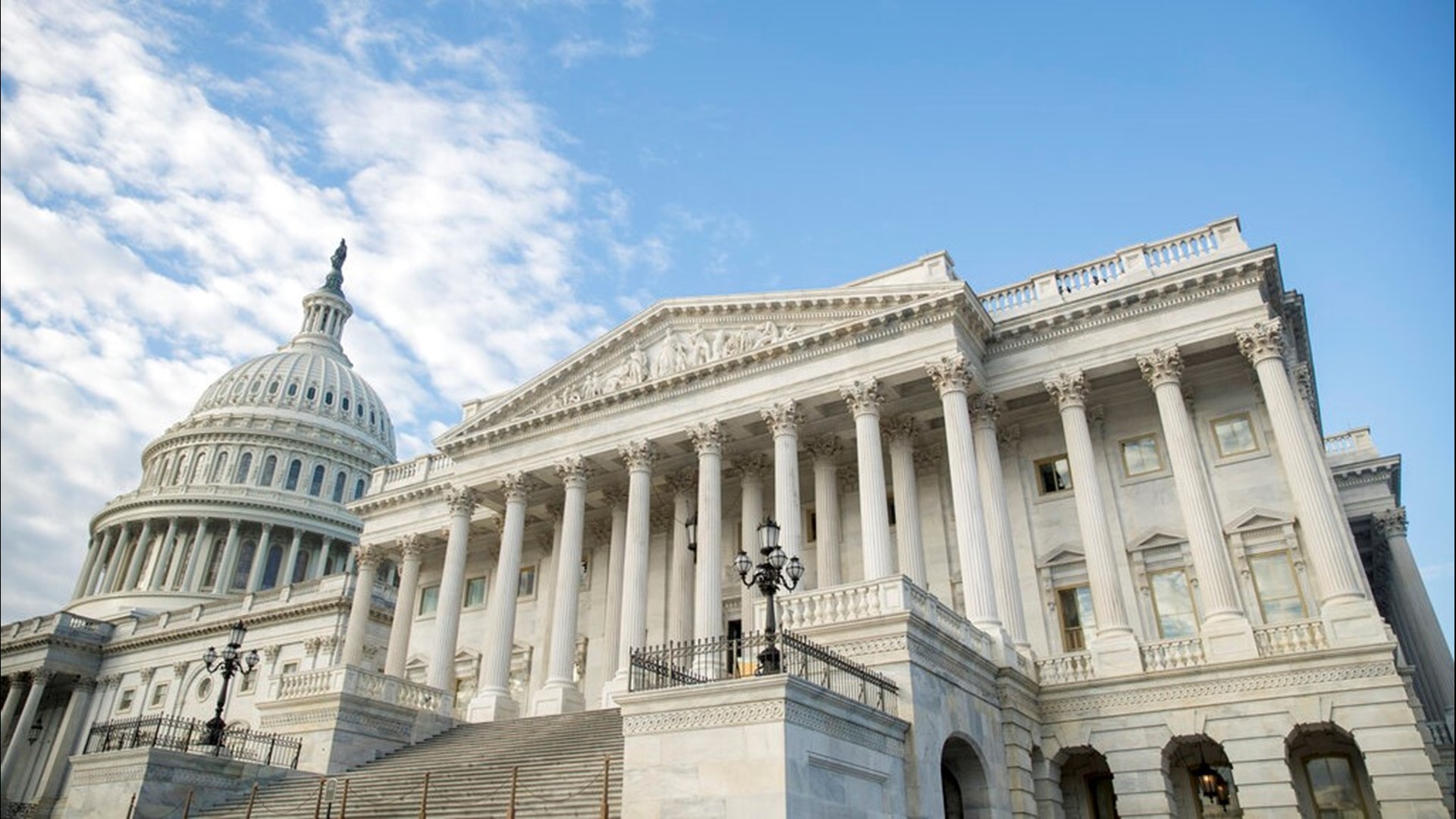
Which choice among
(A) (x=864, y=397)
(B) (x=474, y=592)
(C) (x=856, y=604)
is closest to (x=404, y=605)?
(B) (x=474, y=592)

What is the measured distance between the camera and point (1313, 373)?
35.1 m

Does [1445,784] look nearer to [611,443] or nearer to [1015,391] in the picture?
[1015,391]

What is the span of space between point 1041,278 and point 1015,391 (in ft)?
12.9

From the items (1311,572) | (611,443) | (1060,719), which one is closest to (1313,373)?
(1311,572)

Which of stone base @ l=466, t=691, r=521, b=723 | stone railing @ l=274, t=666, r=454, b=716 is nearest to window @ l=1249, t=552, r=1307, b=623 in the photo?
stone base @ l=466, t=691, r=521, b=723

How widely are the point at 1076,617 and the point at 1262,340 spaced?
9.74 m

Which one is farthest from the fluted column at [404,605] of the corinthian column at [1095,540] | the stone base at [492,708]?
the corinthian column at [1095,540]

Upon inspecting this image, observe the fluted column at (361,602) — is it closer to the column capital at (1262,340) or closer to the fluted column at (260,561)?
the column capital at (1262,340)

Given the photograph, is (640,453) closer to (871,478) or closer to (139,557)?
(871,478)

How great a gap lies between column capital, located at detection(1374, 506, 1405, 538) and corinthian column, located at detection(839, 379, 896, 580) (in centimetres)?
2150

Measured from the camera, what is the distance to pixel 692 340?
35.2 metres

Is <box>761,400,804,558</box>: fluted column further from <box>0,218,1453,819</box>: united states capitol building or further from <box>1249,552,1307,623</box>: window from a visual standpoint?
<box>1249,552,1307,623</box>: window

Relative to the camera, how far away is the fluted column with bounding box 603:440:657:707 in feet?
103

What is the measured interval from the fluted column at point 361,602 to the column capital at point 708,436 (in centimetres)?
1856
